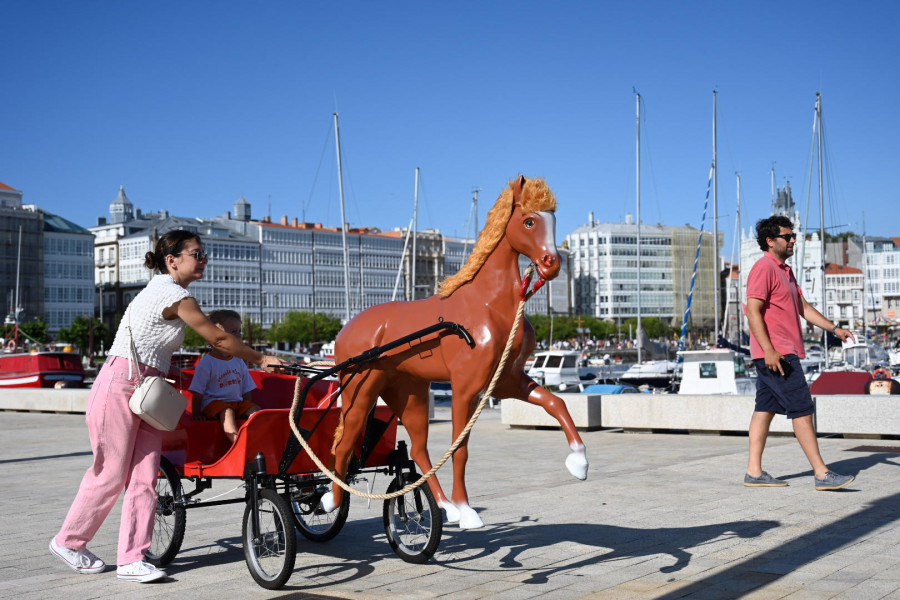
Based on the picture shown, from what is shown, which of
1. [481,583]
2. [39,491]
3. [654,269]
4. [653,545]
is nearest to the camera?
[481,583]

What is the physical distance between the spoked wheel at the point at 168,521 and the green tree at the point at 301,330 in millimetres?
113933

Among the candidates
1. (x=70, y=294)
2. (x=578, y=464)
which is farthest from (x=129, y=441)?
(x=70, y=294)

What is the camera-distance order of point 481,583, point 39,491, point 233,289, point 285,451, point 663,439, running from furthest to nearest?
1. point 233,289
2. point 663,439
3. point 39,491
4. point 285,451
5. point 481,583

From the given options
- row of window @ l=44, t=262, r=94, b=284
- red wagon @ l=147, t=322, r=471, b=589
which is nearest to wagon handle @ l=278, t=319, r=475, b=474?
red wagon @ l=147, t=322, r=471, b=589

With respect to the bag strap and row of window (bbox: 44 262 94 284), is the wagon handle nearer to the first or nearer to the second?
the bag strap

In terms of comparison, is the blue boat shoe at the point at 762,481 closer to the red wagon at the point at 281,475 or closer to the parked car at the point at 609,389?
the red wagon at the point at 281,475

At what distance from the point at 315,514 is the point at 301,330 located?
116193 mm

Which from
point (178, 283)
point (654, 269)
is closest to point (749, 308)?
point (178, 283)

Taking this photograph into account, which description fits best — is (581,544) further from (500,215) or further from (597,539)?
(500,215)

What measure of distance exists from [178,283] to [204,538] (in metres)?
2.27

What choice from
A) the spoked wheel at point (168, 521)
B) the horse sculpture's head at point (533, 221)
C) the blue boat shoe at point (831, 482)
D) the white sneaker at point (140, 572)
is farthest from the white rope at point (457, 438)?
the blue boat shoe at point (831, 482)

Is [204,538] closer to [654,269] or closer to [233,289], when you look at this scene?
[233,289]

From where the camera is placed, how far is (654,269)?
591 ft

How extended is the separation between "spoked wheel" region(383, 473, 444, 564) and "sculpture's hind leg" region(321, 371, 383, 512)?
36 cm
